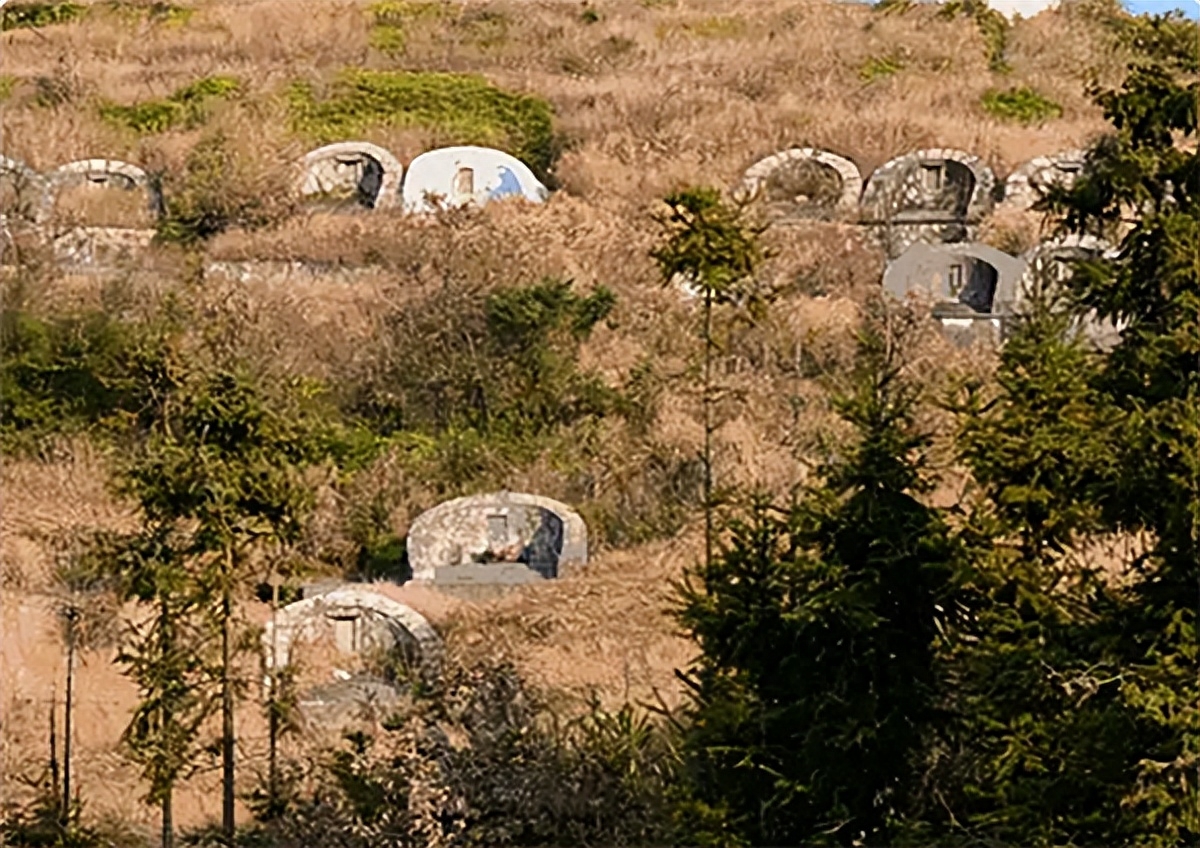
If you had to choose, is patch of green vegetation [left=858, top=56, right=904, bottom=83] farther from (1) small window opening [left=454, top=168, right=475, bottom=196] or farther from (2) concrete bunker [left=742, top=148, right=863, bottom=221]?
(1) small window opening [left=454, top=168, right=475, bottom=196]

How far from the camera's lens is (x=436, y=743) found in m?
7.13

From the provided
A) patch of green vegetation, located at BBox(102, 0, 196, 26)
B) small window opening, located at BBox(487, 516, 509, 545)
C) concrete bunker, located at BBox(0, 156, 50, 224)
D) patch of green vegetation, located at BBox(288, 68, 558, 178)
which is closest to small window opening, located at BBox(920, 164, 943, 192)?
patch of green vegetation, located at BBox(288, 68, 558, 178)

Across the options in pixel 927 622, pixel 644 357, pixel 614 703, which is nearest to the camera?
pixel 927 622

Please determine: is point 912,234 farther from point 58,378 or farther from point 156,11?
point 156,11

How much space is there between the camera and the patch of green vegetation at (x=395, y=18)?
2642cm

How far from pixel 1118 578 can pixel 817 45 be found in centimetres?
2037

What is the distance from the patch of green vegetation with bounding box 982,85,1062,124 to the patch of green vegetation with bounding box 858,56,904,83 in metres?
1.83

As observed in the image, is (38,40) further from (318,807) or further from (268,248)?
(318,807)

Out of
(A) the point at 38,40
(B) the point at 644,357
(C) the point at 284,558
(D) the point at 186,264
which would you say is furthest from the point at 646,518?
(A) the point at 38,40

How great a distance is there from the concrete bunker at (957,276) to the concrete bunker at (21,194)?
833 centimetres

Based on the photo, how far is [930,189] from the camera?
60.2ft

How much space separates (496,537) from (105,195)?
880 centimetres

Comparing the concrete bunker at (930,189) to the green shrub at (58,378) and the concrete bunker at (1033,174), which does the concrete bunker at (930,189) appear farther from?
the green shrub at (58,378)

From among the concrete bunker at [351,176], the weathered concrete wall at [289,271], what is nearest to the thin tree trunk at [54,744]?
the weathered concrete wall at [289,271]
